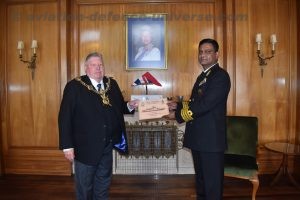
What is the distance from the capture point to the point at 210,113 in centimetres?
220

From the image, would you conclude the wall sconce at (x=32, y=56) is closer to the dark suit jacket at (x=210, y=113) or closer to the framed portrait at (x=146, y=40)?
the framed portrait at (x=146, y=40)

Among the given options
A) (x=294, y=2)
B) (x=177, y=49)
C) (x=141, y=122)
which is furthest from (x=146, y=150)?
(x=294, y=2)

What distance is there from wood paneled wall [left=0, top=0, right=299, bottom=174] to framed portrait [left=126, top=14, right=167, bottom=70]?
76 mm

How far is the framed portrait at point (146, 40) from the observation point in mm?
3777

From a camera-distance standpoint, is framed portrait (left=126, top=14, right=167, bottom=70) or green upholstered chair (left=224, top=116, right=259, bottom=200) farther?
framed portrait (left=126, top=14, right=167, bottom=70)

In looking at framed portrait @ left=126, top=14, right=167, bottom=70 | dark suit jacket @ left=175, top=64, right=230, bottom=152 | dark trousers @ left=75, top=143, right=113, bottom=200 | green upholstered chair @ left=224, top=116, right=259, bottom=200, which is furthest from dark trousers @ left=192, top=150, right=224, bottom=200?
framed portrait @ left=126, top=14, right=167, bottom=70

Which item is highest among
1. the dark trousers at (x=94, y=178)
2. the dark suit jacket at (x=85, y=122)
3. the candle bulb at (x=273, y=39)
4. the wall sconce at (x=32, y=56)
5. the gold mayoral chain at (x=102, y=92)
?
the candle bulb at (x=273, y=39)

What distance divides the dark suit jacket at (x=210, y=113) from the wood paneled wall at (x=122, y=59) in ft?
5.23

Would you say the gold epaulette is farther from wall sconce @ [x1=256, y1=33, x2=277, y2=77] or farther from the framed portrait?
wall sconce @ [x1=256, y1=33, x2=277, y2=77]

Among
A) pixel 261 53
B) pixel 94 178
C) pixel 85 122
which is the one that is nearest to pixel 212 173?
pixel 94 178

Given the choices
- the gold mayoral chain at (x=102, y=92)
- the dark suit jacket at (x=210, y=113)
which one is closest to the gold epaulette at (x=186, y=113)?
the dark suit jacket at (x=210, y=113)

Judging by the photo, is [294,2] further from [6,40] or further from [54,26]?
[6,40]

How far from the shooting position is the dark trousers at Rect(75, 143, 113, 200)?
2.16 m

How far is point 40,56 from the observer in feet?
12.4
